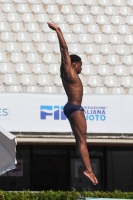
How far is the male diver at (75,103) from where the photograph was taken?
8539 mm

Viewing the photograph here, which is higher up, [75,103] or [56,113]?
[75,103]

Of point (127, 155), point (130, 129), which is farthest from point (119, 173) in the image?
point (130, 129)

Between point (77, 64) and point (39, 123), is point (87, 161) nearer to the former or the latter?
point (77, 64)

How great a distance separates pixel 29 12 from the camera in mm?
19891

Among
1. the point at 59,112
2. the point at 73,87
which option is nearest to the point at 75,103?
the point at 73,87

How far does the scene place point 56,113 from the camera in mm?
17094

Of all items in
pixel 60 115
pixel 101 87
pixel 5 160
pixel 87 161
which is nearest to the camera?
pixel 87 161

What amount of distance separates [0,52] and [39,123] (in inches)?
117

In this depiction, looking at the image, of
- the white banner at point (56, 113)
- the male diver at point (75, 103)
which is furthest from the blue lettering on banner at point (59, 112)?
the male diver at point (75, 103)

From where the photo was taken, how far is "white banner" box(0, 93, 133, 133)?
17.0m

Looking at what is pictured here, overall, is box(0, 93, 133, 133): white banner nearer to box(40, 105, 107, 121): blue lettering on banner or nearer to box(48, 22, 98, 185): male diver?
box(40, 105, 107, 121): blue lettering on banner

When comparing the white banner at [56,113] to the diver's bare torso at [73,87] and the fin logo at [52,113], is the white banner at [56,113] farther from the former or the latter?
the diver's bare torso at [73,87]

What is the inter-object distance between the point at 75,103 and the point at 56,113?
8.40m

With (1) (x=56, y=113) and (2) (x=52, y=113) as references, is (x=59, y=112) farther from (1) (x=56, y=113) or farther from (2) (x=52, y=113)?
(2) (x=52, y=113)
